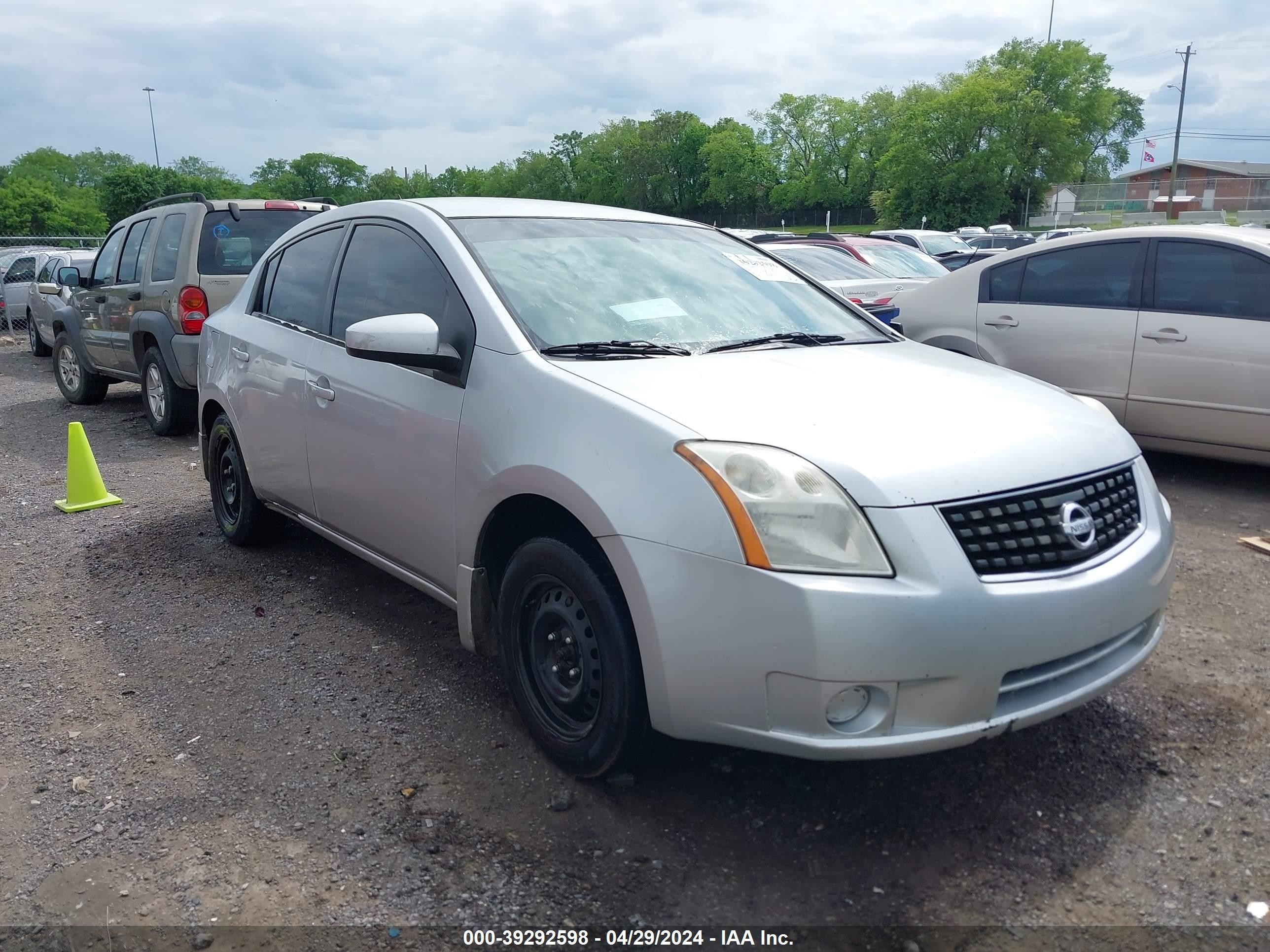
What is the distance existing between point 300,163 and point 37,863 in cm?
12655

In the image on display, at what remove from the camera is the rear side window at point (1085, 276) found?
6453 millimetres

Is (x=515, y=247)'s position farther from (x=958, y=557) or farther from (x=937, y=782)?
(x=937, y=782)

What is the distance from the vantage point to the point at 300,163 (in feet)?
386

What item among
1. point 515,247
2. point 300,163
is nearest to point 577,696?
point 515,247

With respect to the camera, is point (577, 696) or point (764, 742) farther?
point (577, 696)

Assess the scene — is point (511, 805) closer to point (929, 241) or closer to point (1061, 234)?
point (1061, 234)

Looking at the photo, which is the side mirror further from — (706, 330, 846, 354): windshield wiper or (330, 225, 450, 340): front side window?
(706, 330, 846, 354): windshield wiper

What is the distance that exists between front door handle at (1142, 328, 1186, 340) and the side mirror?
15.8 feet

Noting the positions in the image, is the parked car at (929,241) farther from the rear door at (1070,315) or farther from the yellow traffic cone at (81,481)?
the yellow traffic cone at (81,481)

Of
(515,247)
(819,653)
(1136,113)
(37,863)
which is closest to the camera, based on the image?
(819,653)

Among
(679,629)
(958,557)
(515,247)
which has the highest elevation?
(515,247)

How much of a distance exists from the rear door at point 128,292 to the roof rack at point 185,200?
0.79ft

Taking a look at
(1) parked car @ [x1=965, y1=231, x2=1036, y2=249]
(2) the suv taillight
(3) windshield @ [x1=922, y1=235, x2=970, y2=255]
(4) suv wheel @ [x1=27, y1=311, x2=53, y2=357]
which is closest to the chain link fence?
(4) suv wheel @ [x1=27, y1=311, x2=53, y2=357]

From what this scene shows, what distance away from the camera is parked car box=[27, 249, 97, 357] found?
1157 centimetres
